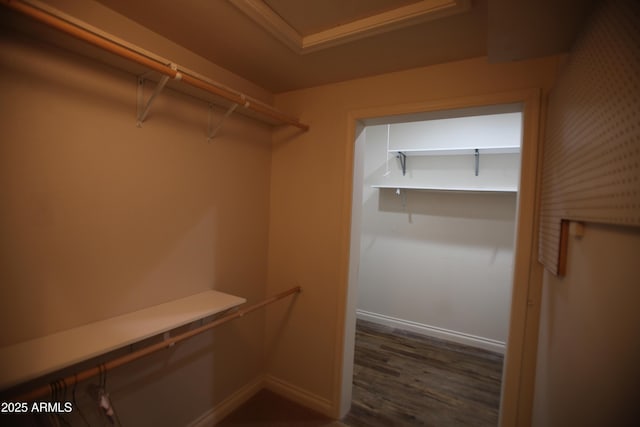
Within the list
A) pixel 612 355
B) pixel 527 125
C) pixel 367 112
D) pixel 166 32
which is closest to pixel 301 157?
pixel 367 112

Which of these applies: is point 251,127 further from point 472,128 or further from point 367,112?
point 472,128

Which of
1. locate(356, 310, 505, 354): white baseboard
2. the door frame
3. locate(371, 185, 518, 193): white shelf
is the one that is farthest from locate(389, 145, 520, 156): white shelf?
locate(356, 310, 505, 354): white baseboard

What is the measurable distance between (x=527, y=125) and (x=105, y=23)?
208cm

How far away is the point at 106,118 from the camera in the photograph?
130 centimetres

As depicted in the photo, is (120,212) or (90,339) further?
(120,212)

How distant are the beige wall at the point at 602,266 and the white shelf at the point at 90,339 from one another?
1467 millimetres

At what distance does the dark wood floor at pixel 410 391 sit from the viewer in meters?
2.02

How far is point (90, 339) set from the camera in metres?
1.14

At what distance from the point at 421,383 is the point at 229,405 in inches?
63.1

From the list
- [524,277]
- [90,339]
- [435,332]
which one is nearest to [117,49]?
[90,339]

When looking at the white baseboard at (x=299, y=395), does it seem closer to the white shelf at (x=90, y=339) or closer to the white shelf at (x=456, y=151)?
the white shelf at (x=90, y=339)

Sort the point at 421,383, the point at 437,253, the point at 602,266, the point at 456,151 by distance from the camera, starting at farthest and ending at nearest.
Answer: the point at 437,253 → the point at 456,151 → the point at 421,383 → the point at 602,266

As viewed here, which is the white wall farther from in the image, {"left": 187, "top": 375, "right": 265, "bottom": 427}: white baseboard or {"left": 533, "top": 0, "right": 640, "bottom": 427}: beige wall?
{"left": 533, "top": 0, "right": 640, "bottom": 427}: beige wall

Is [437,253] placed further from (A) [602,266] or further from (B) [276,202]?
(A) [602,266]
